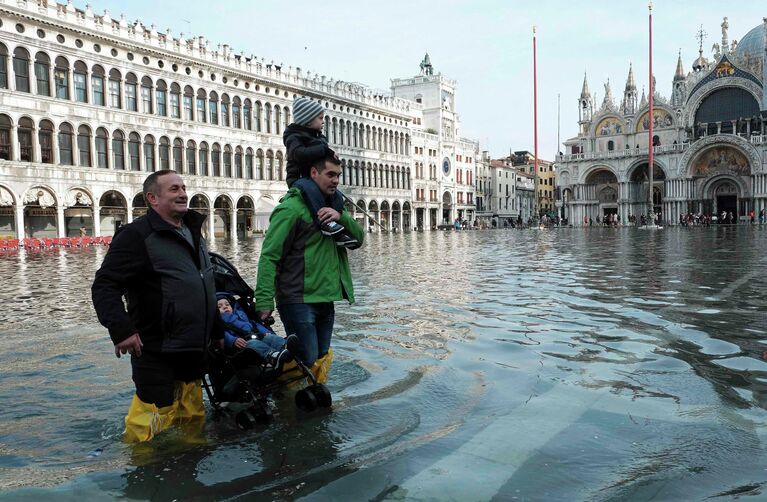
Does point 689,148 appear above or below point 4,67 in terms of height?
below

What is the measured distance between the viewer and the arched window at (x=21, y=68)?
34312 millimetres

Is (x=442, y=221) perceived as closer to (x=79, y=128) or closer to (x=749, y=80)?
(x=749, y=80)

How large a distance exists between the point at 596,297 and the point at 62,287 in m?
9.69

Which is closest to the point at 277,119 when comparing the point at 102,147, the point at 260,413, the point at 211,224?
the point at 211,224

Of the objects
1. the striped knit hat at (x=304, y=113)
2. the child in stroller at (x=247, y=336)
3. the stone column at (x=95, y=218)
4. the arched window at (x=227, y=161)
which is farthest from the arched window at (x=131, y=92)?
the child in stroller at (x=247, y=336)

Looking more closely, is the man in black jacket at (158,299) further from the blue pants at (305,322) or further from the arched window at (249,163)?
the arched window at (249,163)

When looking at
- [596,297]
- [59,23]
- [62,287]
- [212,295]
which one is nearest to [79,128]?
[59,23]

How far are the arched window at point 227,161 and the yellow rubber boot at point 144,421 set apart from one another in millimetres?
45763

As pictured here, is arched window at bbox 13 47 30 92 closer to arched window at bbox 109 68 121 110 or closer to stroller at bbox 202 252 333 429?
arched window at bbox 109 68 121 110

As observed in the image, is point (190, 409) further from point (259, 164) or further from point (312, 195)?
point (259, 164)

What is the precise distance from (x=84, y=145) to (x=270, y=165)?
16622 mm

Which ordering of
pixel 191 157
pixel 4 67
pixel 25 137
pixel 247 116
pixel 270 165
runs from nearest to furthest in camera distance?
1. pixel 4 67
2. pixel 25 137
3. pixel 191 157
4. pixel 247 116
5. pixel 270 165

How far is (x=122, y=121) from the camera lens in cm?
4012

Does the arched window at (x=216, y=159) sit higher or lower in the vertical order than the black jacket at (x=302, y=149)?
higher
